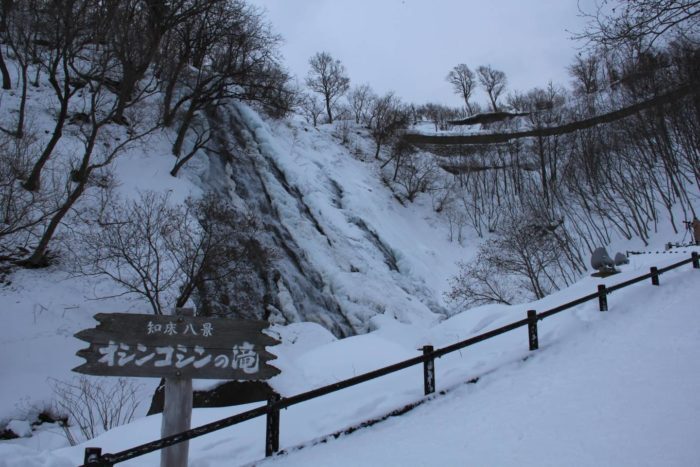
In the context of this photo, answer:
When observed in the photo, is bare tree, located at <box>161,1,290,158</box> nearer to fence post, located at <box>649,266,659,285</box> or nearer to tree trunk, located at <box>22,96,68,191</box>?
tree trunk, located at <box>22,96,68,191</box>

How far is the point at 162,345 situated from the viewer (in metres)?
3.68

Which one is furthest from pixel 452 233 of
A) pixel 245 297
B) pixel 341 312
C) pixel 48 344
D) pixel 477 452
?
pixel 477 452

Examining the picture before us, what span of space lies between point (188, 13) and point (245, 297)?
49.1 ft

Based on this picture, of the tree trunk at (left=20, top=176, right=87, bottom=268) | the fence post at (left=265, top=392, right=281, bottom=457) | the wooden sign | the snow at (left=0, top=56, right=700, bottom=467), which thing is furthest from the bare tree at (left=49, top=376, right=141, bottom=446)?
the wooden sign

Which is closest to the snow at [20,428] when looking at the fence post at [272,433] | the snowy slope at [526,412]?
the snowy slope at [526,412]

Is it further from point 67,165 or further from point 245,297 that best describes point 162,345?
point 67,165

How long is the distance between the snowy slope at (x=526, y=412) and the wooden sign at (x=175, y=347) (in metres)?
1.39

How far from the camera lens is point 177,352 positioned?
3.71 metres

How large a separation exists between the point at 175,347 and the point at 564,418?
165 inches

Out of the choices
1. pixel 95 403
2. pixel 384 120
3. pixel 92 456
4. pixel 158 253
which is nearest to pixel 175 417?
pixel 92 456

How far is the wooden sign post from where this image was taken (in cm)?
353

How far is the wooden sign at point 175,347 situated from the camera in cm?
351

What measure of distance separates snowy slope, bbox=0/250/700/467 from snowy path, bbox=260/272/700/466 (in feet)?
0.04

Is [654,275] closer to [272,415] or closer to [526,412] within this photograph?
[526,412]
